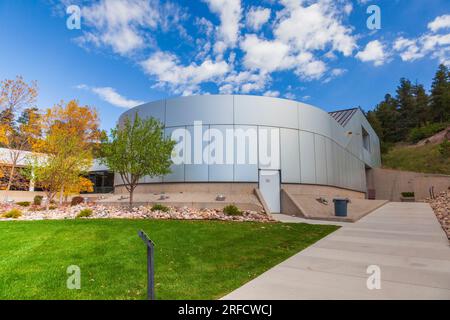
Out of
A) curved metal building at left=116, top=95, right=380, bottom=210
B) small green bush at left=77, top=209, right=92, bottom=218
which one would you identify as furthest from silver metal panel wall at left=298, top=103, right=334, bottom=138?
small green bush at left=77, top=209, right=92, bottom=218

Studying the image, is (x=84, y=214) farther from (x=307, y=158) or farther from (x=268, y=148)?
(x=307, y=158)

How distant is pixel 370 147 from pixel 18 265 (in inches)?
1903

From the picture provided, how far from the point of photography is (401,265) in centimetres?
599

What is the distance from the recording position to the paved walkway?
4273 mm

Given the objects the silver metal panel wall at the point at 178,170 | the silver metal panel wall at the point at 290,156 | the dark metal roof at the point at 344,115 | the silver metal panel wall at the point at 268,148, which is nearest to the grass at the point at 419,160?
the dark metal roof at the point at 344,115

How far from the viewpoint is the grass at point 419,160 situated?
47925 mm

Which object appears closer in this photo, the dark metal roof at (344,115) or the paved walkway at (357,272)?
the paved walkway at (357,272)

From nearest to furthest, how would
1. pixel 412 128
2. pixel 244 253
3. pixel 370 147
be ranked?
1. pixel 244 253
2. pixel 370 147
3. pixel 412 128

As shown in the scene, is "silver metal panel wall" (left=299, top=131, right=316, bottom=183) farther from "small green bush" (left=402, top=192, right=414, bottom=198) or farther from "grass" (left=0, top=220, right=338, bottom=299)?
"small green bush" (left=402, top=192, right=414, bottom=198)

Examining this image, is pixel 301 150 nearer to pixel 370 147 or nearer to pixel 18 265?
pixel 18 265

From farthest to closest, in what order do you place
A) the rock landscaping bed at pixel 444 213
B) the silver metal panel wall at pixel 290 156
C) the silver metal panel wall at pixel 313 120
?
the silver metal panel wall at pixel 313 120 → the silver metal panel wall at pixel 290 156 → the rock landscaping bed at pixel 444 213

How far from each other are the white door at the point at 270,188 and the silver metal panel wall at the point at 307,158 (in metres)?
2.88

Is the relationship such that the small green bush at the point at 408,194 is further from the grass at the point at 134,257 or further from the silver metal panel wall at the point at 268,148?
the grass at the point at 134,257

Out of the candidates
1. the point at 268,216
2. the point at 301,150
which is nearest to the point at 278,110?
the point at 301,150
